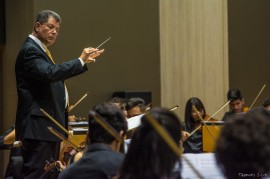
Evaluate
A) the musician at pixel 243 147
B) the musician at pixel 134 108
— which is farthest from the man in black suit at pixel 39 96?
the musician at pixel 243 147

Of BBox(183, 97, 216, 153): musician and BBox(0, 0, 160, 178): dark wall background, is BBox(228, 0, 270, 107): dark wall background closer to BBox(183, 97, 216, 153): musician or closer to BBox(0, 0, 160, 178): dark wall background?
BBox(0, 0, 160, 178): dark wall background

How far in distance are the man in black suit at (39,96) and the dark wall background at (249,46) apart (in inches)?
184

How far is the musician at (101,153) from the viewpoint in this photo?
210cm

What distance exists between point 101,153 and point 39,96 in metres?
1.36

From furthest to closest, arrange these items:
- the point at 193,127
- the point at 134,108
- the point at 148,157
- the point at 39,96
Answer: the point at 193,127, the point at 134,108, the point at 39,96, the point at 148,157

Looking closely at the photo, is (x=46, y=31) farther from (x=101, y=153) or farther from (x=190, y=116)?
(x=190, y=116)

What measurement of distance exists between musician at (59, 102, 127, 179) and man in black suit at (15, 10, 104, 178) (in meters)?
1.12

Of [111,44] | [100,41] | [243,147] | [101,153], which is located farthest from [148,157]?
[111,44]

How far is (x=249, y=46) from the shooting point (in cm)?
808

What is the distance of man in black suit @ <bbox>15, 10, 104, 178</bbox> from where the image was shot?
11.1 ft

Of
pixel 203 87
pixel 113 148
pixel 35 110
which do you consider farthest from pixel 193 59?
pixel 113 148

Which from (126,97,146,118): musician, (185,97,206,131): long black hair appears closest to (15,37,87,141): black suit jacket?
(126,97,146,118): musician

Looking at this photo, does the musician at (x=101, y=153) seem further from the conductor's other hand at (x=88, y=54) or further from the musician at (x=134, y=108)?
the musician at (x=134, y=108)

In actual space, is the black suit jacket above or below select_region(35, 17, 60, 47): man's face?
below
